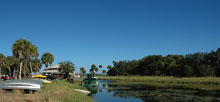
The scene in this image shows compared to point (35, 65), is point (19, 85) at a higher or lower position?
lower

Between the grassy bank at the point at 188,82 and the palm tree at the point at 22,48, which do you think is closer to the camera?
the palm tree at the point at 22,48

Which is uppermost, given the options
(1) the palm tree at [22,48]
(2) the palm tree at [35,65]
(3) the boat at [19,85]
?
(1) the palm tree at [22,48]

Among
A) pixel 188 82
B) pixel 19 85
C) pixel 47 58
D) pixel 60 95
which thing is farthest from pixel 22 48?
pixel 188 82

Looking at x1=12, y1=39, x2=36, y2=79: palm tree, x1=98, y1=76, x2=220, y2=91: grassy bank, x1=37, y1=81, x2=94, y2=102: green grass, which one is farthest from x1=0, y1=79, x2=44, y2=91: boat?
x1=12, y1=39, x2=36, y2=79: palm tree

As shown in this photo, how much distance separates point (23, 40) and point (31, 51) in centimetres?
276

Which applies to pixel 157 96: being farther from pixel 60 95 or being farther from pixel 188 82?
pixel 188 82

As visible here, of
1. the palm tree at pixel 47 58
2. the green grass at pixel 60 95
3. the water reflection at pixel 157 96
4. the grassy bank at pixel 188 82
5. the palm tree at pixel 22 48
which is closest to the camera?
the green grass at pixel 60 95

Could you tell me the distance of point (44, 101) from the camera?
11.7m

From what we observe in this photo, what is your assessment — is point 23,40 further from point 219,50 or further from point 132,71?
point 132,71

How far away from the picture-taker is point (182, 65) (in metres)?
89.4

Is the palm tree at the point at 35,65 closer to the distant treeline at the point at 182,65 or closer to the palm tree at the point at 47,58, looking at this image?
the palm tree at the point at 47,58

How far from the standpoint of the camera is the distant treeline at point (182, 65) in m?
82.0

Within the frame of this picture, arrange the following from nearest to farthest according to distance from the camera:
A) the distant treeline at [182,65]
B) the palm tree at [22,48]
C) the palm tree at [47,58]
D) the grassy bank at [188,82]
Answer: the palm tree at [22,48] → the grassy bank at [188,82] → the palm tree at [47,58] → the distant treeline at [182,65]

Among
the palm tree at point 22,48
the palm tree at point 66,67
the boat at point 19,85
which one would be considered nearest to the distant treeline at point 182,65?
the palm tree at point 66,67
